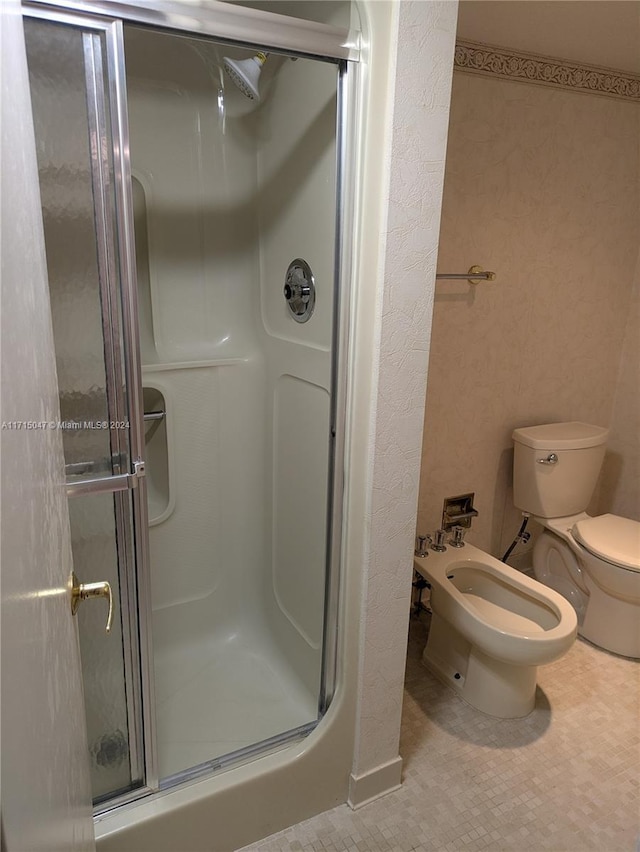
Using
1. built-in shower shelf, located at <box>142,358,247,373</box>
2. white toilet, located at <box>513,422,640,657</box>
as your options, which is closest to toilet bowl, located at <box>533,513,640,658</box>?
white toilet, located at <box>513,422,640,657</box>

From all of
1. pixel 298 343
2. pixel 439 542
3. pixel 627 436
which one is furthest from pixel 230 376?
pixel 627 436


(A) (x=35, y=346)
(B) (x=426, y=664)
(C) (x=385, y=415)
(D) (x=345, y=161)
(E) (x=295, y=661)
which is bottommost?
(B) (x=426, y=664)

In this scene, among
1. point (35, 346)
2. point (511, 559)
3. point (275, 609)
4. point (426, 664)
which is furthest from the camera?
point (511, 559)

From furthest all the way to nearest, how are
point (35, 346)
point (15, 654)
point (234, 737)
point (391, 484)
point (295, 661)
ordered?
point (295, 661)
point (234, 737)
point (391, 484)
point (35, 346)
point (15, 654)

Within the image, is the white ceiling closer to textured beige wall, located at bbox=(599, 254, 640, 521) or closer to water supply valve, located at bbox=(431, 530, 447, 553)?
textured beige wall, located at bbox=(599, 254, 640, 521)

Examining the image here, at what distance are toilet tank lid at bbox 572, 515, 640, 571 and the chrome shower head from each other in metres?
1.84

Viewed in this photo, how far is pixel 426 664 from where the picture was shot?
213cm

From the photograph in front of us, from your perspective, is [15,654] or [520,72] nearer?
[15,654]

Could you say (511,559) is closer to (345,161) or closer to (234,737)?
(234,737)

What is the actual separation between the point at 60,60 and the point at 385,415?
2.90 ft

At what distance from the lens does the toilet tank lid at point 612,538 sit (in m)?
2.07

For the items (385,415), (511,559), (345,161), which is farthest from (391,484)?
(511,559)

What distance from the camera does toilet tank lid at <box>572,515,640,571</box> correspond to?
2.07 m

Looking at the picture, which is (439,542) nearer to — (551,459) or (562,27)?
(551,459)
